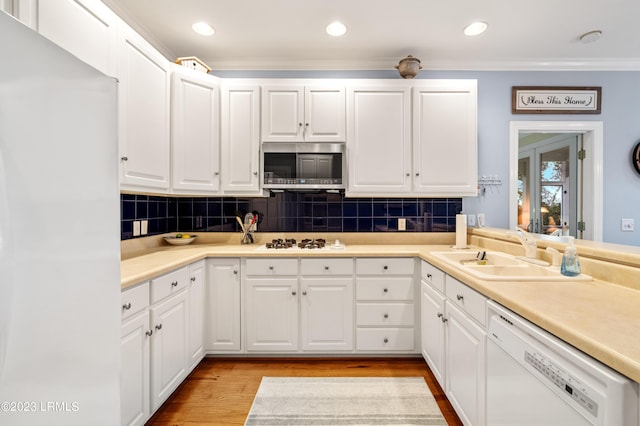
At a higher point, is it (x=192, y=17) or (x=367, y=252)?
(x=192, y=17)

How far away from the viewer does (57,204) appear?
63cm

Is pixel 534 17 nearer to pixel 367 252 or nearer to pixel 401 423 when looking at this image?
pixel 367 252

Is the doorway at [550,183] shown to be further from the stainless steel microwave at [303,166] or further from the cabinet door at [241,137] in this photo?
the cabinet door at [241,137]

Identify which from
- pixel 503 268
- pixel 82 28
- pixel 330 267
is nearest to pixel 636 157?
pixel 503 268

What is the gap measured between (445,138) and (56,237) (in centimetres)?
264

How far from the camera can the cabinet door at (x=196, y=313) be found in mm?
2062

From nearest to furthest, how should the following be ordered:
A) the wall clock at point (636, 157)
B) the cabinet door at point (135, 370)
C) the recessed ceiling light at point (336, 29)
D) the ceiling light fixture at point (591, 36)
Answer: the cabinet door at point (135, 370)
the recessed ceiling light at point (336, 29)
the ceiling light fixture at point (591, 36)
the wall clock at point (636, 157)

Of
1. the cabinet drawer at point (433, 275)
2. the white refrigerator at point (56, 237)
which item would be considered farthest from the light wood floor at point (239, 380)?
the white refrigerator at point (56, 237)

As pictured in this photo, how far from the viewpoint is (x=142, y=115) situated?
6.39 feet

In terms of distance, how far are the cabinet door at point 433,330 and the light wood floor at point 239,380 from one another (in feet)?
0.58

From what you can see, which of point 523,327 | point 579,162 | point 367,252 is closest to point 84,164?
point 523,327

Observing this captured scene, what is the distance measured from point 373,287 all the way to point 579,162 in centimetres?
257

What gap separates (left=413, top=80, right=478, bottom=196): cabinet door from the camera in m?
2.53

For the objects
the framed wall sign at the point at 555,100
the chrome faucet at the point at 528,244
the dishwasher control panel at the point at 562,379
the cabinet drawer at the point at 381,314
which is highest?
the framed wall sign at the point at 555,100
